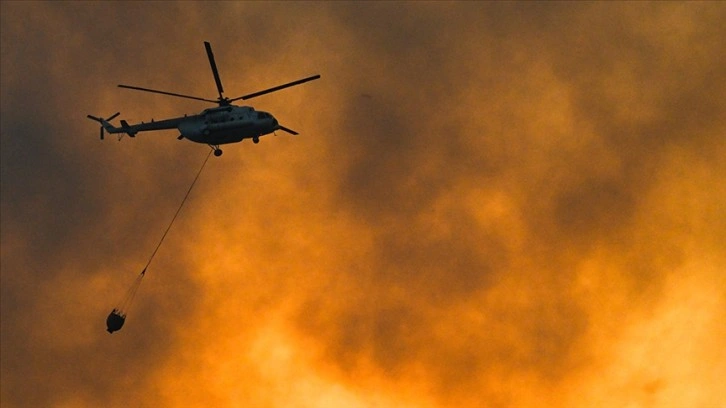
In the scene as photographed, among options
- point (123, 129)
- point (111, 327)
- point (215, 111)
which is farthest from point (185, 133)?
point (111, 327)

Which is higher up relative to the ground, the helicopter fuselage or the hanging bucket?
the helicopter fuselage

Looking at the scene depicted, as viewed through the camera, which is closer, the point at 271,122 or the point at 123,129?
the point at 271,122

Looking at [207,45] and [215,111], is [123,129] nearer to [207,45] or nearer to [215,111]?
[215,111]

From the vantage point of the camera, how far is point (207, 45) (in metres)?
92.3

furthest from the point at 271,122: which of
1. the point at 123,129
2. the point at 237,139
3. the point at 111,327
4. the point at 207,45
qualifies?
the point at 111,327

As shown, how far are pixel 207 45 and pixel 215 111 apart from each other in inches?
404

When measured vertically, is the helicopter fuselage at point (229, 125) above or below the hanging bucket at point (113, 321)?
above

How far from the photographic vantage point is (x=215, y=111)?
100750mm

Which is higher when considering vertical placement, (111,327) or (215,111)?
(215,111)

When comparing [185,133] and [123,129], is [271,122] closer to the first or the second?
[185,133]

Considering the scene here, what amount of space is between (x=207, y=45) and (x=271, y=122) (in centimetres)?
1246

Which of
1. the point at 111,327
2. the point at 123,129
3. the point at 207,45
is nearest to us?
the point at 207,45

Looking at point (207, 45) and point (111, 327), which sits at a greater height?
point (207, 45)

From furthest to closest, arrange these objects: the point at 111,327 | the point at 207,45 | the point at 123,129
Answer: the point at 123,129 → the point at 111,327 → the point at 207,45
